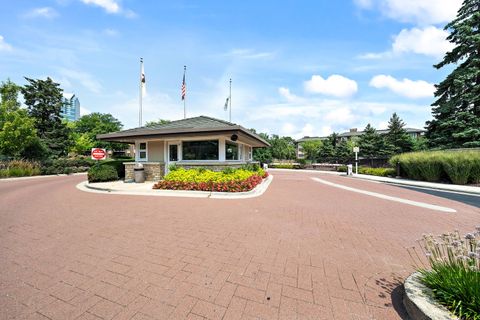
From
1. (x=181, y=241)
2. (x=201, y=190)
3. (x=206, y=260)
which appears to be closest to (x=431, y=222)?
(x=206, y=260)

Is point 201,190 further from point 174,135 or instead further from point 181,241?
point 181,241

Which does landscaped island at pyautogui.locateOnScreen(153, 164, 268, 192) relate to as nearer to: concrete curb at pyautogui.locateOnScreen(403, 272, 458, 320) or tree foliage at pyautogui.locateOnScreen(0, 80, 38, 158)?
concrete curb at pyautogui.locateOnScreen(403, 272, 458, 320)

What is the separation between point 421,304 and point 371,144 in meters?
38.4

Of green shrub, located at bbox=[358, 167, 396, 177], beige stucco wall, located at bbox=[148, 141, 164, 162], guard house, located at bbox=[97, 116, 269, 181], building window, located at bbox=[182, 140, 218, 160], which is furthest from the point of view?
green shrub, located at bbox=[358, 167, 396, 177]

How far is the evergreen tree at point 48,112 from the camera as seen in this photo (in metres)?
30.2

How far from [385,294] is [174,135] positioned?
1182 cm

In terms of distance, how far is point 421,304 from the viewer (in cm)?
212

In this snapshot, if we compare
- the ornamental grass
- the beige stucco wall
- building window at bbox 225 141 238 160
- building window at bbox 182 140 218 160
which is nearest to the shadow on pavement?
the ornamental grass

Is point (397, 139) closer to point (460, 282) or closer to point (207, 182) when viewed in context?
point (207, 182)

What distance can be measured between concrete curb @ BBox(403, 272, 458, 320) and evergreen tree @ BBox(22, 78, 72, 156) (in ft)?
128

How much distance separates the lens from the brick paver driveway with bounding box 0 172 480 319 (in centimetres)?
237

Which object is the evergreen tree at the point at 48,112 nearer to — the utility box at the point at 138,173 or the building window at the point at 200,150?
the utility box at the point at 138,173

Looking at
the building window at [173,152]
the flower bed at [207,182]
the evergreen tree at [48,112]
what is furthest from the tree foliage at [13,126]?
the flower bed at [207,182]

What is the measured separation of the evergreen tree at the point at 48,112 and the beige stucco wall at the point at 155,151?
80.5ft
